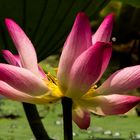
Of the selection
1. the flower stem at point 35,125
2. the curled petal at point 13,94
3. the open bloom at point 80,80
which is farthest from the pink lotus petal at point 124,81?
the flower stem at point 35,125

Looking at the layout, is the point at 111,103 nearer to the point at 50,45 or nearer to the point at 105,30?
the point at 105,30

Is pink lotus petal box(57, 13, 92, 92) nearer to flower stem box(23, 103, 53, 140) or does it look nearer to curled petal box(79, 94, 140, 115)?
curled petal box(79, 94, 140, 115)

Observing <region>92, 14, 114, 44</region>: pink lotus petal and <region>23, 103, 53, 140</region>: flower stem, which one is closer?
<region>92, 14, 114, 44</region>: pink lotus petal

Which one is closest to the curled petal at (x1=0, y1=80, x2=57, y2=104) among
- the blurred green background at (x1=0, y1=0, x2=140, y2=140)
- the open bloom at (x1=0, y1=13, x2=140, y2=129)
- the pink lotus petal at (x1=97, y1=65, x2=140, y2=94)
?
the open bloom at (x1=0, y1=13, x2=140, y2=129)

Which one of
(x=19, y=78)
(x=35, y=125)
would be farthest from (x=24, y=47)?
(x=35, y=125)

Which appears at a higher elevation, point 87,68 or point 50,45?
point 50,45

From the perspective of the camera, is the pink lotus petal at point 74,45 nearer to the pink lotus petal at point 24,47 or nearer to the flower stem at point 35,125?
the pink lotus petal at point 24,47

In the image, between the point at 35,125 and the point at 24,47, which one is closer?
the point at 24,47
